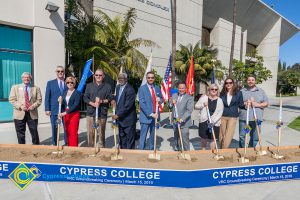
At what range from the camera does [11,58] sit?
27.4ft

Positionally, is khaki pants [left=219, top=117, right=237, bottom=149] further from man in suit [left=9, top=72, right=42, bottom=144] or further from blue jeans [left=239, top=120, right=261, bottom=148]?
man in suit [left=9, top=72, right=42, bottom=144]

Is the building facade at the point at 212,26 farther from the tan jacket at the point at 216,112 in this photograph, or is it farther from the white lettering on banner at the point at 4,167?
the white lettering on banner at the point at 4,167

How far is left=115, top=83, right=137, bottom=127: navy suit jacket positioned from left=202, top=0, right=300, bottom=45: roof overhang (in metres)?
23.5

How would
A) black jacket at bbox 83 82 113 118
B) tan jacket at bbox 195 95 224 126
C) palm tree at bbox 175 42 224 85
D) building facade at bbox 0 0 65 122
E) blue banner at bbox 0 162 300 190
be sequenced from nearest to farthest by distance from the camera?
blue banner at bbox 0 162 300 190 < tan jacket at bbox 195 95 224 126 < black jacket at bbox 83 82 113 118 < building facade at bbox 0 0 65 122 < palm tree at bbox 175 42 224 85

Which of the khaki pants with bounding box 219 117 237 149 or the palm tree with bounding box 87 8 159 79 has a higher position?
the palm tree with bounding box 87 8 159 79

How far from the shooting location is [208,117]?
4242mm

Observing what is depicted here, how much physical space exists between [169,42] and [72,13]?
406 inches

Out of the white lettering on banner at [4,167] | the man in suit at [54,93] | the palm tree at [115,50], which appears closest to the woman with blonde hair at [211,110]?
the man in suit at [54,93]

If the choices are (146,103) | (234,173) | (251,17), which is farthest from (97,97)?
(251,17)

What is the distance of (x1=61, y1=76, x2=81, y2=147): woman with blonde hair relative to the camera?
4762mm

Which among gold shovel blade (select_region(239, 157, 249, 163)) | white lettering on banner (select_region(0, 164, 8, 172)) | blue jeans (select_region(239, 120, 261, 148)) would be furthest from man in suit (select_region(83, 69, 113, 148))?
blue jeans (select_region(239, 120, 261, 148))

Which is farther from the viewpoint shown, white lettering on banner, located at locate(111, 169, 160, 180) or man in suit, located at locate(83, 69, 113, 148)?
man in suit, located at locate(83, 69, 113, 148)

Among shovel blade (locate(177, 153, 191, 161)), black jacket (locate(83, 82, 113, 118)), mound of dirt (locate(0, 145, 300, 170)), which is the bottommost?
mound of dirt (locate(0, 145, 300, 170))

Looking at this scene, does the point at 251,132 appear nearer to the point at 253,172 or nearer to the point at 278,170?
the point at 278,170
